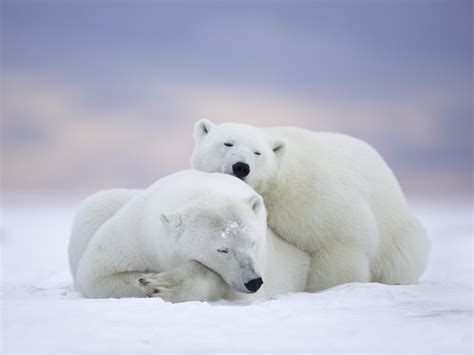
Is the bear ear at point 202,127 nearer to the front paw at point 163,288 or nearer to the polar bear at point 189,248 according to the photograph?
the polar bear at point 189,248

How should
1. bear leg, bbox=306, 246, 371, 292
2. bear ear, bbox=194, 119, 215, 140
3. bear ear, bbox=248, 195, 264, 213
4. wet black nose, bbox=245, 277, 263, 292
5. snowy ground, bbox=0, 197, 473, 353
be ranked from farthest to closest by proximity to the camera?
bear ear, bbox=194, 119, 215, 140 < bear leg, bbox=306, 246, 371, 292 < bear ear, bbox=248, 195, 264, 213 < wet black nose, bbox=245, 277, 263, 292 < snowy ground, bbox=0, 197, 473, 353

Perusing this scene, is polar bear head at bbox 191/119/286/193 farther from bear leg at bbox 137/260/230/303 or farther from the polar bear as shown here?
bear leg at bbox 137/260/230/303

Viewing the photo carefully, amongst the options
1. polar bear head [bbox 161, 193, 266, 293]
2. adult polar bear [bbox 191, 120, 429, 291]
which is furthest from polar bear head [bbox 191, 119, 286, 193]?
polar bear head [bbox 161, 193, 266, 293]

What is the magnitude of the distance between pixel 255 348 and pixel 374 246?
Result: 3.45 m

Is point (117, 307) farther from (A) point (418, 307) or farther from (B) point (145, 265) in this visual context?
(A) point (418, 307)

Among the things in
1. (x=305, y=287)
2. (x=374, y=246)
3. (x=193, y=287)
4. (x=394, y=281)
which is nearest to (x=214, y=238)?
(x=193, y=287)

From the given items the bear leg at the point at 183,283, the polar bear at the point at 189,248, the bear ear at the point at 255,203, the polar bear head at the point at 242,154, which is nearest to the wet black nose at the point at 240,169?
the polar bear head at the point at 242,154

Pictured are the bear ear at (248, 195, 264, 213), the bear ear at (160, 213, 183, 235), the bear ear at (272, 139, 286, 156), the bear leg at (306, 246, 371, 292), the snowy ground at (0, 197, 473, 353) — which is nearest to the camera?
the snowy ground at (0, 197, 473, 353)

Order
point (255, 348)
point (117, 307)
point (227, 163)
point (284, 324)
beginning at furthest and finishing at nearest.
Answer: point (227, 163) < point (117, 307) < point (284, 324) < point (255, 348)

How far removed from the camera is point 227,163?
248 inches

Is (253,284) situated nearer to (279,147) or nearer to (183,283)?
(183,283)

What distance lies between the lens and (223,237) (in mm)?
4879

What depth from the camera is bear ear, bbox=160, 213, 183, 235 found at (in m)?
5.05

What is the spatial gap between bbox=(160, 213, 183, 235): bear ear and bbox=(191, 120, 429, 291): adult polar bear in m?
1.29
